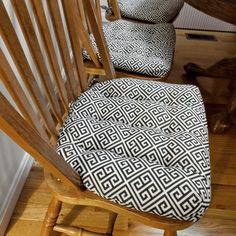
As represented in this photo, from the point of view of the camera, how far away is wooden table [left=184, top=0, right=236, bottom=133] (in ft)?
3.21

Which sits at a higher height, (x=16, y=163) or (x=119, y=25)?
(x=119, y=25)

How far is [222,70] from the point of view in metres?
1.72

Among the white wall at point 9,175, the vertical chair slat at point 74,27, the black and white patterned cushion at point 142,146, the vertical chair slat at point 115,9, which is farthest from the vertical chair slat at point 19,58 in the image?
the vertical chair slat at point 115,9

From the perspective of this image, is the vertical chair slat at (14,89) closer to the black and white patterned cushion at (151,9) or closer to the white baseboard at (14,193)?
the white baseboard at (14,193)

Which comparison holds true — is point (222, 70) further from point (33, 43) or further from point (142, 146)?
point (33, 43)

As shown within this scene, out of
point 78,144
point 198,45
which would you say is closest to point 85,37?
point 78,144

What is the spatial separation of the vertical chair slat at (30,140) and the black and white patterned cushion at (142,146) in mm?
68

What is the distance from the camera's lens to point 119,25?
1328 millimetres

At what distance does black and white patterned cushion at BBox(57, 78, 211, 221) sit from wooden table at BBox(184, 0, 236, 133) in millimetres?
335

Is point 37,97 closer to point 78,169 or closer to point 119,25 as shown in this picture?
point 78,169

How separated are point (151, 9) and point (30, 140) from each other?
1.21 m

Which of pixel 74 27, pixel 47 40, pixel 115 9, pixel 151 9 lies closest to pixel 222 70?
pixel 151 9

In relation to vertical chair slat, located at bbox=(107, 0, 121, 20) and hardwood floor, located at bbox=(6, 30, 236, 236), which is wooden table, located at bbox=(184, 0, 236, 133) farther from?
vertical chair slat, located at bbox=(107, 0, 121, 20)

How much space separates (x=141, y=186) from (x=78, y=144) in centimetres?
19
